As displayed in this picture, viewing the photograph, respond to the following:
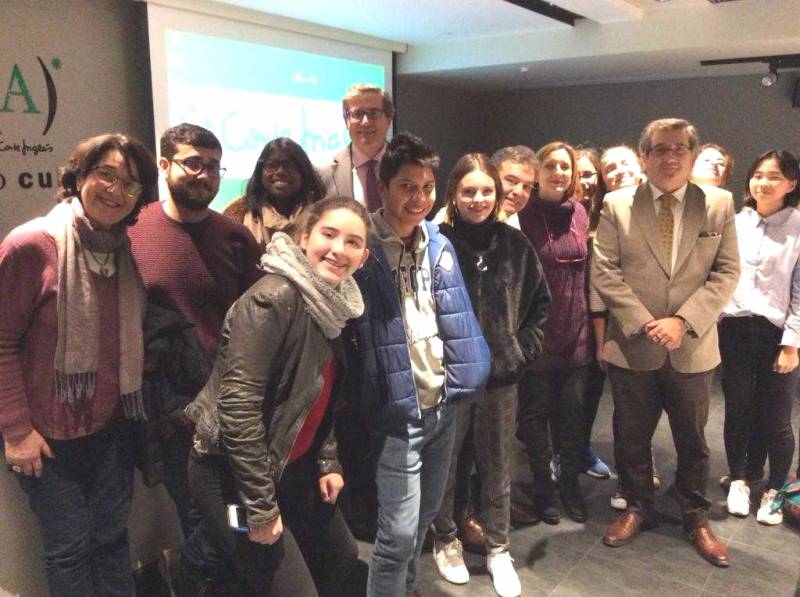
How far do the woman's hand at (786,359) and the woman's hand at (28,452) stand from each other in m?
2.57

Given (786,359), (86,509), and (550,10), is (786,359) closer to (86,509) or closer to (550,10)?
(86,509)

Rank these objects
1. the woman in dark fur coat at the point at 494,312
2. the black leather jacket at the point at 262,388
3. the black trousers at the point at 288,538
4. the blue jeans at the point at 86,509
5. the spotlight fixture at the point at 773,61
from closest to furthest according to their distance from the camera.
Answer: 1. the black leather jacket at the point at 262,388
2. the black trousers at the point at 288,538
3. the blue jeans at the point at 86,509
4. the woman in dark fur coat at the point at 494,312
5. the spotlight fixture at the point at 773,61

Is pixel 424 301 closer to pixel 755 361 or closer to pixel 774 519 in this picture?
pixel 755 361

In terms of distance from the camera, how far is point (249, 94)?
4.35 metres

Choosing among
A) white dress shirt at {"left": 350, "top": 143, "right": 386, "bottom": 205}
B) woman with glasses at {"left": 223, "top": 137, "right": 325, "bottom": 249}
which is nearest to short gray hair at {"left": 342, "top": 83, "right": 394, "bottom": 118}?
white dress shirt at {"left": 350, "top": 143, "right": 386, "bottom": 205}

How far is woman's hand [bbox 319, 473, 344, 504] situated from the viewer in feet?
5.40

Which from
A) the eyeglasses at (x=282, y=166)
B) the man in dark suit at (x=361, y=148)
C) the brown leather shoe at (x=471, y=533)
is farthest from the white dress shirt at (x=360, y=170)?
the brown leather shoe at (x=471, y=533)

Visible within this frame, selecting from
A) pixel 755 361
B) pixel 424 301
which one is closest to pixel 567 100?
pixel 755 361

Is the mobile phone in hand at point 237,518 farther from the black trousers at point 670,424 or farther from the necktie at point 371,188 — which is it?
the black trousers at point 670,424

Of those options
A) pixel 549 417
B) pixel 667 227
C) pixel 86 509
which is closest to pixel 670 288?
pixel 667 227

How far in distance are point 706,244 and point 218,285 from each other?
66.0 inches

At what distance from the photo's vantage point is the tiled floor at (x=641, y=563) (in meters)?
2.25

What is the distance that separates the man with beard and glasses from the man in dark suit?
660 millimetres

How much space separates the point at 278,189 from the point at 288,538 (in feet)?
4.15
